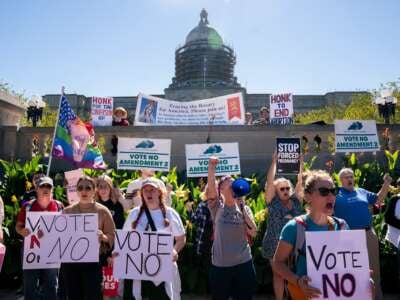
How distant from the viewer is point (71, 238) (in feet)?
15.6

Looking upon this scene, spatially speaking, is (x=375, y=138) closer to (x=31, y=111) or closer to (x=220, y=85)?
(x=31, y=111)

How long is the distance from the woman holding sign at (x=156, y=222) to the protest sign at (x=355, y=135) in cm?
700

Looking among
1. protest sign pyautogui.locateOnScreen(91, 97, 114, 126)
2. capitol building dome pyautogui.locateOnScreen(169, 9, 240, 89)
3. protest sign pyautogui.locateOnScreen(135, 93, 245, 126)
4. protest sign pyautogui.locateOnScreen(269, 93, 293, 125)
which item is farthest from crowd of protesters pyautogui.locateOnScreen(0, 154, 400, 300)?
capitol building dome pyautogui.locateOnScreen(169, 9, 240, 89)

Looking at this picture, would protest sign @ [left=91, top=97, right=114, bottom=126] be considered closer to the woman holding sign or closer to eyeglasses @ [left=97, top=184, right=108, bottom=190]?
eyeglasses @ [left=97, top=184, right=108, bottom=190]

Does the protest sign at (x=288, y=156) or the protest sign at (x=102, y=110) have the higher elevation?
the protest sign at (x=102, y=110)

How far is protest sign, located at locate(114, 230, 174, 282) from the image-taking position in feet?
14.2

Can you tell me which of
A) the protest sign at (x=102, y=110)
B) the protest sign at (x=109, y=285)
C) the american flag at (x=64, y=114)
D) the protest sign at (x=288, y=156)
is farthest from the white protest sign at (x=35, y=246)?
the protest sign at (x=102, y=110)

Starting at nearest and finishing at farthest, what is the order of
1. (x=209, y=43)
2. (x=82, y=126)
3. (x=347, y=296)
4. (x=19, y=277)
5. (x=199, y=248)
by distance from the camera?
(x=347, y=296) < (x=199, y=248) < (x=19, y=277) < (x=82, y=126) < (x=209, y=43)

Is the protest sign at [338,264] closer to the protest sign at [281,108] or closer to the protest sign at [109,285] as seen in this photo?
the protest sign at [109,285]

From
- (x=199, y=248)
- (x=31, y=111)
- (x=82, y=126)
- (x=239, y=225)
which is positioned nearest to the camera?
(x=239, y=225)

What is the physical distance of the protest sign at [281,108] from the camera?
1661 centimetres

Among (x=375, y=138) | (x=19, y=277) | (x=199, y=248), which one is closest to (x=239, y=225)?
(x=199, y=248)

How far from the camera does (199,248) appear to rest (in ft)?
17.2

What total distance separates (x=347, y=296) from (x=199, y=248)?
2.48 metres
